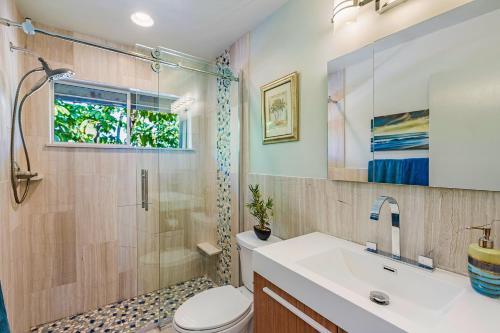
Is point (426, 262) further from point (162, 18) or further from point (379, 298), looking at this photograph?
point (162, 18)

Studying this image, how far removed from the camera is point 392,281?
3.18 feet

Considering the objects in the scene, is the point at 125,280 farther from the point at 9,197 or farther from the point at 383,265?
the point at 383,265

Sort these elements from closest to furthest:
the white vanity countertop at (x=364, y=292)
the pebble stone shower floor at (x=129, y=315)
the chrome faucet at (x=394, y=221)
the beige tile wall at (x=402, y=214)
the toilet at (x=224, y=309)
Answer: the white vanity countertop at (x=364, y=292)
the beige tile wall at (x=402, y=214)
the chrome faucet at (x=394, y=221)
the toilet at (x=224, y=309)
the pebble stone shower floor at (x=129, y=315)

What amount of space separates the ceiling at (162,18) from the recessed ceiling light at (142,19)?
4 centimetres

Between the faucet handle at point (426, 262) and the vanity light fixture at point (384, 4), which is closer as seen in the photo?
the faucet handle at point (426, 262)

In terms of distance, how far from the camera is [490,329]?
60 centimetres

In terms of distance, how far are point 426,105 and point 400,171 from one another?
11.6 inches

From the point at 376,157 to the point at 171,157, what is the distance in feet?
4.94

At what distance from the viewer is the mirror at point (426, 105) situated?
2.69 ft

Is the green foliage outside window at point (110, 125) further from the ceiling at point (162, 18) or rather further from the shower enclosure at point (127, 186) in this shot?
the ceiling at point (162, 18)

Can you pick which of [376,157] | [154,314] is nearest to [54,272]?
[154,314]

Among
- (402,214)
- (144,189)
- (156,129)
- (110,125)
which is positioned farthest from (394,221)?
(110,125)

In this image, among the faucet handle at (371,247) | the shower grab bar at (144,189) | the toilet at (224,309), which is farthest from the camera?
the shower grab bar at (144,189)

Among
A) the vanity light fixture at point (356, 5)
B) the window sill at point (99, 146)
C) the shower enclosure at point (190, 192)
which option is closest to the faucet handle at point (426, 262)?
the vanity light fixture at point (356, 5)
